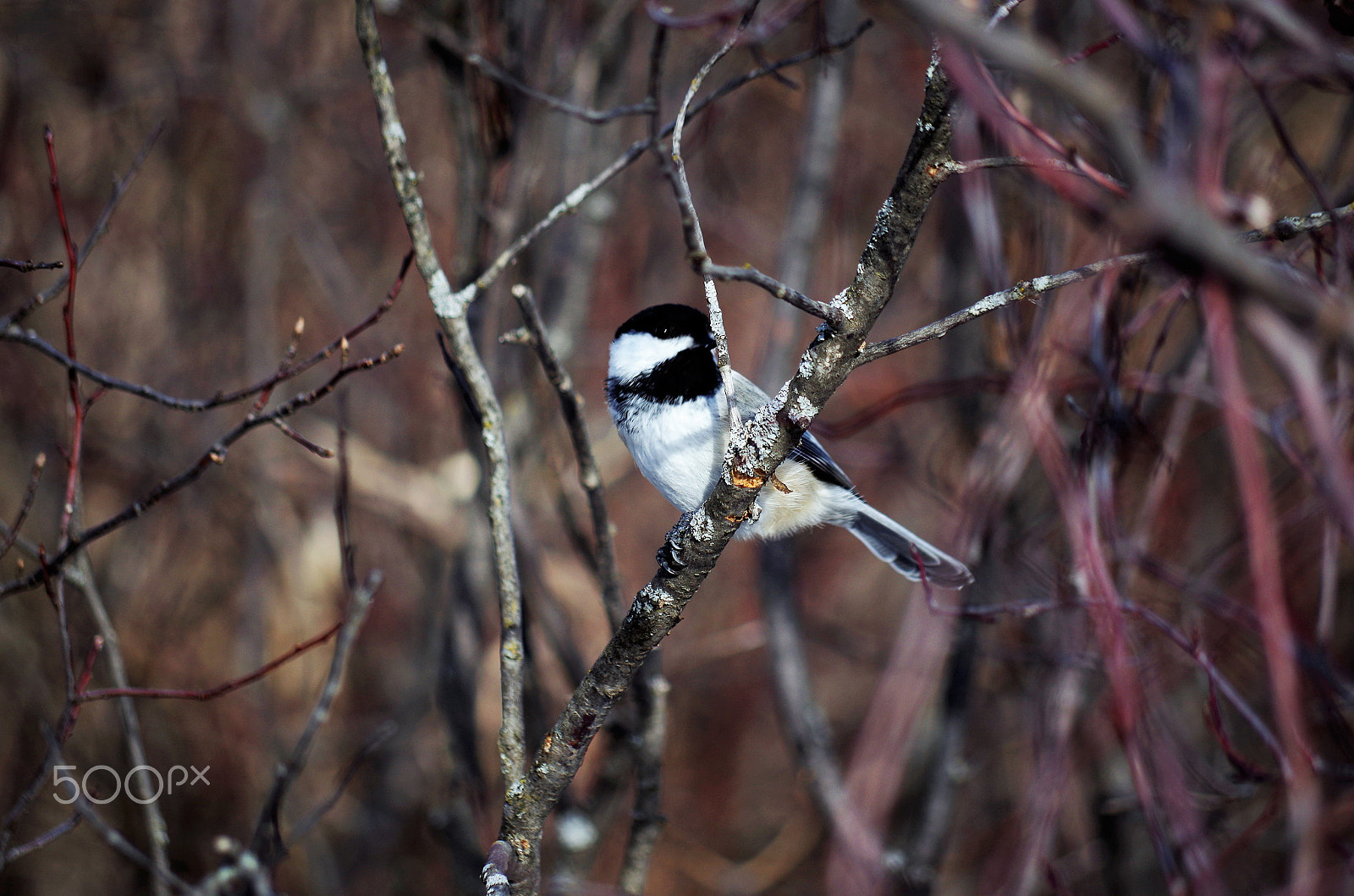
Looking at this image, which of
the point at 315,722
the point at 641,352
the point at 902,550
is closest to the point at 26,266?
the point at 315,722

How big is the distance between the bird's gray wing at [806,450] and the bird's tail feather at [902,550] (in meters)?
0.16

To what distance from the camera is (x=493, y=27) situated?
2916 mm

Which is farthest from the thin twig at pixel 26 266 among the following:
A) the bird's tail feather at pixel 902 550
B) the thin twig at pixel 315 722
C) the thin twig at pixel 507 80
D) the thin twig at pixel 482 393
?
the bird's tail feather at pixel 902 550

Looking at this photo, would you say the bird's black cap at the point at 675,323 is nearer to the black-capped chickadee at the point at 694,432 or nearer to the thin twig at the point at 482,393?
the black-capped chickadee at the point at 694,432

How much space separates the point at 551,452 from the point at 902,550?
129 centimetres

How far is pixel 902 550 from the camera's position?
2980mm

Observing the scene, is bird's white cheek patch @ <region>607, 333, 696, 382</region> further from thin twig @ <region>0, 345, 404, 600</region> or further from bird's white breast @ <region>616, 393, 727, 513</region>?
thin twig @ <region>0, 345, 404, 600</region>

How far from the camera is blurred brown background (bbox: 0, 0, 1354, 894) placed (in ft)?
8.95

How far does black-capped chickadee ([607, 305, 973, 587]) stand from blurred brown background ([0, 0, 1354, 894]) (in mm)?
308

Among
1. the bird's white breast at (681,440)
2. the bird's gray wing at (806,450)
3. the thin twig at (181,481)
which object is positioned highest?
the bird's gray wing at (806,450)

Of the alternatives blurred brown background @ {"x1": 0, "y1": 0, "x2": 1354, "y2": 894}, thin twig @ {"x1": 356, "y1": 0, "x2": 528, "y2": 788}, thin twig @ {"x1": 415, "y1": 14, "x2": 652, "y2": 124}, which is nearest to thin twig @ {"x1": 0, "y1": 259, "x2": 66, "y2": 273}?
thin twig @ {"x1": 356, "y1": 0, "x2": 528, "y2": 788}

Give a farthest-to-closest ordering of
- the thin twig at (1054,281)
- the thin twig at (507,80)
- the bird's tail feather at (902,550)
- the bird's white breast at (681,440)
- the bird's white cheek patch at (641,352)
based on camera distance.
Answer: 1. the bird's tail feather at (902,550)
2. the bird's white cheek patch at (641,352)
3. the bird's white breast at (681,440)
4. the thin twig at (507,80)
5. the thin twig at (1054,281)

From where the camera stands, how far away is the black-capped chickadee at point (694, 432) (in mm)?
2344

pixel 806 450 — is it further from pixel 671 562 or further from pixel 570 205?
pixel 570 205
